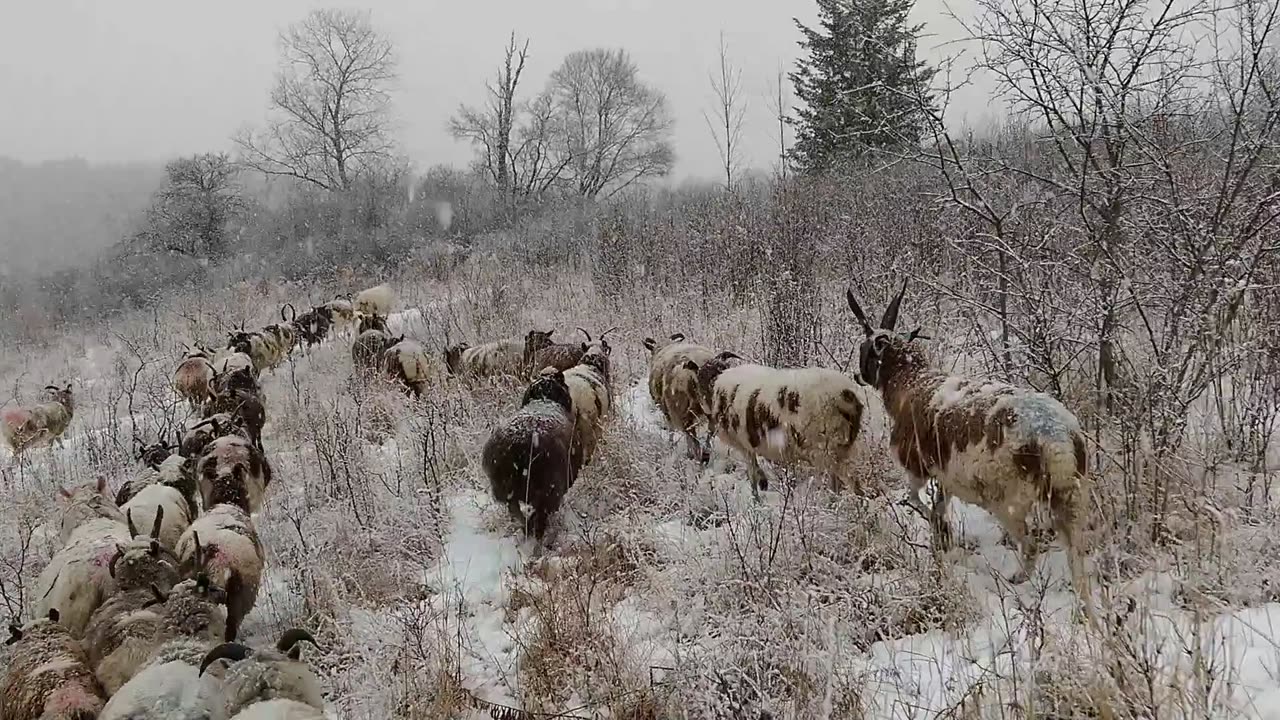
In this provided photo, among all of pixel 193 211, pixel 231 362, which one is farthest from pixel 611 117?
pixel 231 362

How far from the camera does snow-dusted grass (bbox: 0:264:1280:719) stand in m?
2.46

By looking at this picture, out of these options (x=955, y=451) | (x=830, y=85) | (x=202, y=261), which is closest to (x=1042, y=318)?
(x=955, y=451)

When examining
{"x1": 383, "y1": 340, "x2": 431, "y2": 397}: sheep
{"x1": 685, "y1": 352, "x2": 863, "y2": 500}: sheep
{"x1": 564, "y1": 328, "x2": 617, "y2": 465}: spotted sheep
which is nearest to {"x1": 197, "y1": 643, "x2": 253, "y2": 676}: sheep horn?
{"x1": 564, "y1": 328, "x2": 617, "y2": 465}: spotted sheep

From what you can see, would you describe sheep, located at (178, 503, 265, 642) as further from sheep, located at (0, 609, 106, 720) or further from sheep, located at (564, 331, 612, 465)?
sheep, located at (564, 331, 612, 465)

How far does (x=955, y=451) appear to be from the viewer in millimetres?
3475

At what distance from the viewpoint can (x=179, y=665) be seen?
108 inches

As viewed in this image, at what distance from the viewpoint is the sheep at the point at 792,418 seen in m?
4.27

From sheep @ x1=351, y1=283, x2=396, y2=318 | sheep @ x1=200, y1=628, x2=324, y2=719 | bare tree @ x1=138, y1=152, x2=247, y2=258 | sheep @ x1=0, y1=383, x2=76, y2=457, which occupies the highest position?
bare tree @ x1=138, y1=152, x2=247, y2=258

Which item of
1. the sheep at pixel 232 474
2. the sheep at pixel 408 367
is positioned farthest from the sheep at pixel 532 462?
the sheep at pixel 408 367

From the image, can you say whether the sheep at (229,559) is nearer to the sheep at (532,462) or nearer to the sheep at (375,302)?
the sheep at (532,462)

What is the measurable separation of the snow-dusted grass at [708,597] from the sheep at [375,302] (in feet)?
25.3

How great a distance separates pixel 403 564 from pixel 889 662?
2.87 meters

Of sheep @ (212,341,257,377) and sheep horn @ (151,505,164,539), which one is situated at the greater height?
sheep @ (212,341,257,377)

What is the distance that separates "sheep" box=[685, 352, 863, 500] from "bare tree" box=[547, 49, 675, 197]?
28.0 metres
